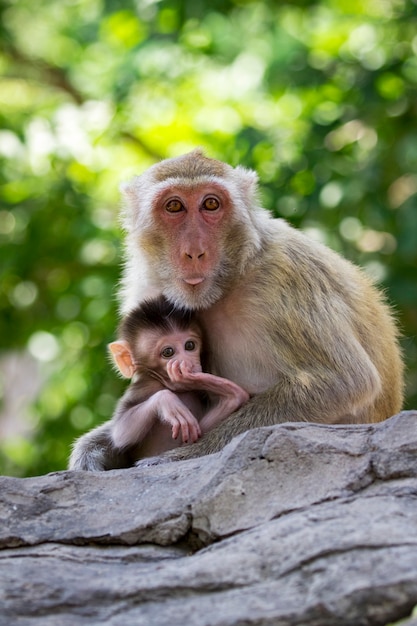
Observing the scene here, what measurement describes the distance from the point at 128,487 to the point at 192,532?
1.50 feet

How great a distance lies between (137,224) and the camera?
19.4 feet

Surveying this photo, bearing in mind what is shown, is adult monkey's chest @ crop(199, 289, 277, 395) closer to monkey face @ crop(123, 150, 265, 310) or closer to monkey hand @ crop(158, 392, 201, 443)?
monkey face @ crop(123, 150, 265, 310)

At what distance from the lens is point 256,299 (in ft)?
18.1

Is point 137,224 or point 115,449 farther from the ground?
point 137,224

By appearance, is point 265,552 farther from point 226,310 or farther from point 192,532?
point 226,310

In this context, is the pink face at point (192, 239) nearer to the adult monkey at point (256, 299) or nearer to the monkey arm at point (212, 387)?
the adult monkey at point (256, 299)

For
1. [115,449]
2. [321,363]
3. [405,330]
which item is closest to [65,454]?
[405,330]

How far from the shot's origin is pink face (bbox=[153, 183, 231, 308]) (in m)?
5.43

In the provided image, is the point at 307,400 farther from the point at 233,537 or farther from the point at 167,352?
the point at 233,537

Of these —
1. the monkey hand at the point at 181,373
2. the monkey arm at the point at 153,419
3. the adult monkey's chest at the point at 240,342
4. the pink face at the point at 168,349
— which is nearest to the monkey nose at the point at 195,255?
the adult monkey's chest at the point at 240,342

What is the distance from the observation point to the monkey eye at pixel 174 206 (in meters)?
5.63

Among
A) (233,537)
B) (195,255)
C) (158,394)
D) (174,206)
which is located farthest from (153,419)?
(233,537)

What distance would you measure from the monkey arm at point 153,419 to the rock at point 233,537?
621 mm

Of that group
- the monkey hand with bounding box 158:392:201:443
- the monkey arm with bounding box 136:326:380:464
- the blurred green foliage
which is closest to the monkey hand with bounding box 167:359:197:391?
the monkey hand with bounding box 158:392:201:443
